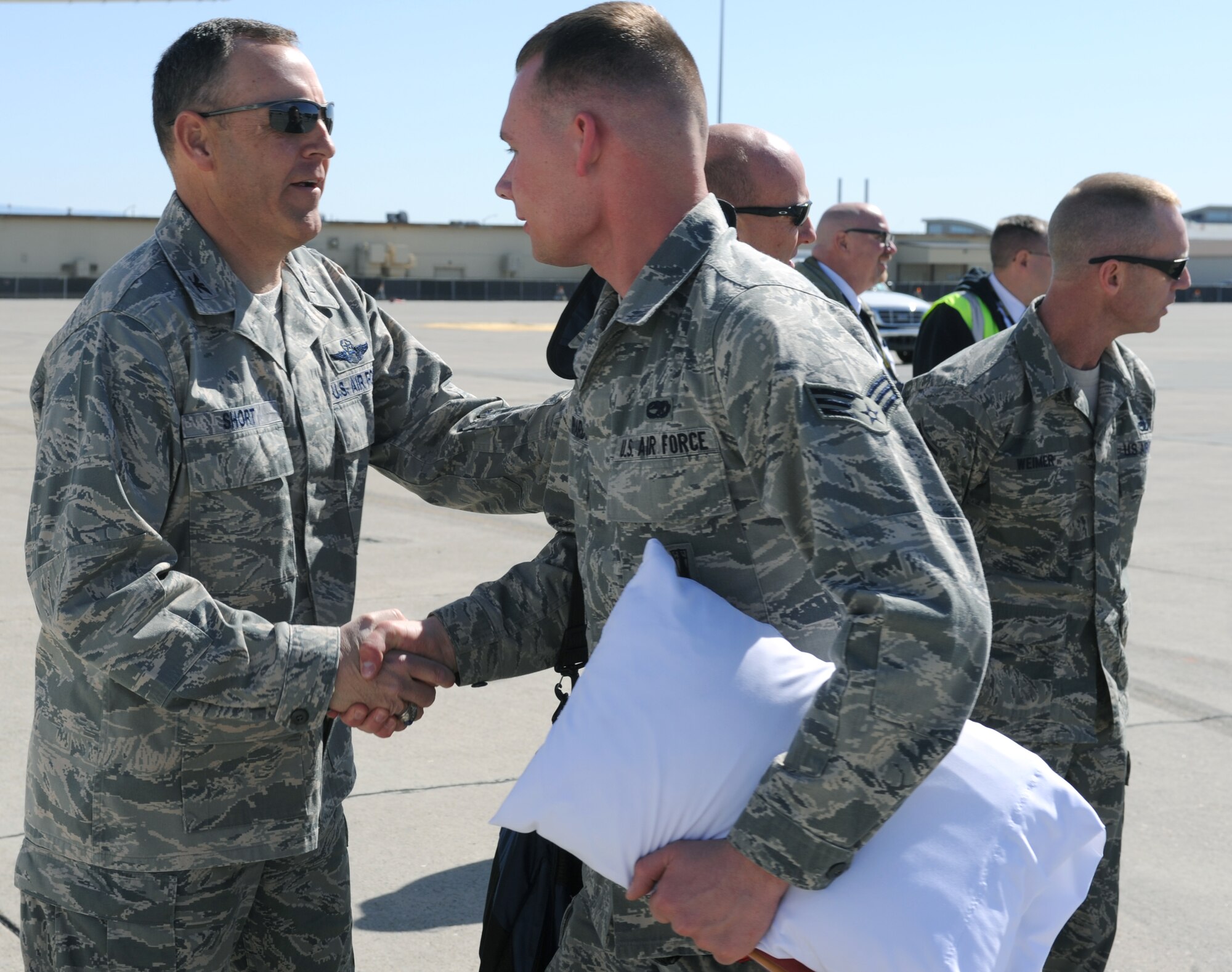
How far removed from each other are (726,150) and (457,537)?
17.6 feet

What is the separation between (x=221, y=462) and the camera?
2.44m

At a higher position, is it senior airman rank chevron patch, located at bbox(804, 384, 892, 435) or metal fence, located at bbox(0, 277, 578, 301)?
senior airman rank chevron patch, located at bbox(804, 384, 892, 435)

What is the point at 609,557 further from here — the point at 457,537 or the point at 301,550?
the point at 457,537

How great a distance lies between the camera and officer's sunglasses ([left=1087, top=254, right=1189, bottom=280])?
355cm

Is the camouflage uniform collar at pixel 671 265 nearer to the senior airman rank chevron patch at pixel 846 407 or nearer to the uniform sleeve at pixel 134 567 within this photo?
the senior airman rank chevron patch at pixel 846 407

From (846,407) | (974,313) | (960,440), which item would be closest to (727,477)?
(846,407)

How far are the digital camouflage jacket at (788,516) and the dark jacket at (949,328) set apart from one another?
4.66m

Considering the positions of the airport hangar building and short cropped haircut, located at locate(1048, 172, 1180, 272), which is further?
the airport hangar building

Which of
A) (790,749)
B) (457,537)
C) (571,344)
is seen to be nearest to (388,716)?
(571,344)

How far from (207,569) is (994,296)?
5336 mm

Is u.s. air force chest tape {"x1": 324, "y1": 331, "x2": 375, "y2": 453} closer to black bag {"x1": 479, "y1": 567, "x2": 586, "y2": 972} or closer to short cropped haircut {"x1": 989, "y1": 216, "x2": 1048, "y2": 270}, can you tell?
black bag {"x1": 479, "y1": 567, "x2": 586, "y2": 972}

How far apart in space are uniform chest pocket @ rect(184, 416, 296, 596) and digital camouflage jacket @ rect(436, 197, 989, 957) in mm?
658

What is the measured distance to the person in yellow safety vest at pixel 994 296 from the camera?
6.61m

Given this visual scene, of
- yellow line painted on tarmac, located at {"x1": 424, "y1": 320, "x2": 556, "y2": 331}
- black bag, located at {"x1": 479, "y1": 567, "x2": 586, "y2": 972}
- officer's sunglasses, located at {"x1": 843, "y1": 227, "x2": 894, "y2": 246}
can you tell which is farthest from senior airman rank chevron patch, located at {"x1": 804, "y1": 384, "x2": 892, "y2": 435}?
yellow line painted on tarmac, located at {"x1": 424, "y1": 320, "x2": 556, "y2": 331}
